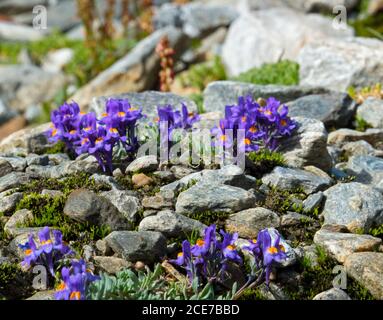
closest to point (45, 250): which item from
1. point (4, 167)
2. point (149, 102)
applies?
point (4, 167)

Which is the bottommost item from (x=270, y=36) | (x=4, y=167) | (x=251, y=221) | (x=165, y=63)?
(x=251, y=221)

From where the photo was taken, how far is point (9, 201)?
6062mm

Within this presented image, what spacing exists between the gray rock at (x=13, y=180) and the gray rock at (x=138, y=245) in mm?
1350

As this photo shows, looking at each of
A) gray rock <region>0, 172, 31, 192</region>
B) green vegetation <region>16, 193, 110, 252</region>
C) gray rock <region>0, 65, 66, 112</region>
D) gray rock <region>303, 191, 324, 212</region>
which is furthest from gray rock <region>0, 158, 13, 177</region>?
gray rock <region>0, 65, 66, 112</region>

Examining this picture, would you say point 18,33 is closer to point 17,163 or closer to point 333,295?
point 17,163

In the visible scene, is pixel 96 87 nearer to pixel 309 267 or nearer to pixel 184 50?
pixel 184 50

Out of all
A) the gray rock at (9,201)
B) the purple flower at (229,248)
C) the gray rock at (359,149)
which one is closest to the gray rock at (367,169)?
the gray rock at (359,149)

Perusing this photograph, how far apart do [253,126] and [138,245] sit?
1967mm

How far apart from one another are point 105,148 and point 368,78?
4843 mm

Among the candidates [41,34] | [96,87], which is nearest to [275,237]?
[96,87]

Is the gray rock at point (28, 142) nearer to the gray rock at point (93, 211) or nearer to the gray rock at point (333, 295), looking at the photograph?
the gray rock at point (93, 211)

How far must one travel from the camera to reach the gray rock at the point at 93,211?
5723mm

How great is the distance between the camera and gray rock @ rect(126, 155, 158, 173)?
21.7ft

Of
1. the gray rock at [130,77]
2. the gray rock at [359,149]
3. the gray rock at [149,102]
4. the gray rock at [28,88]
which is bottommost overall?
the gray rock at [28,88]
